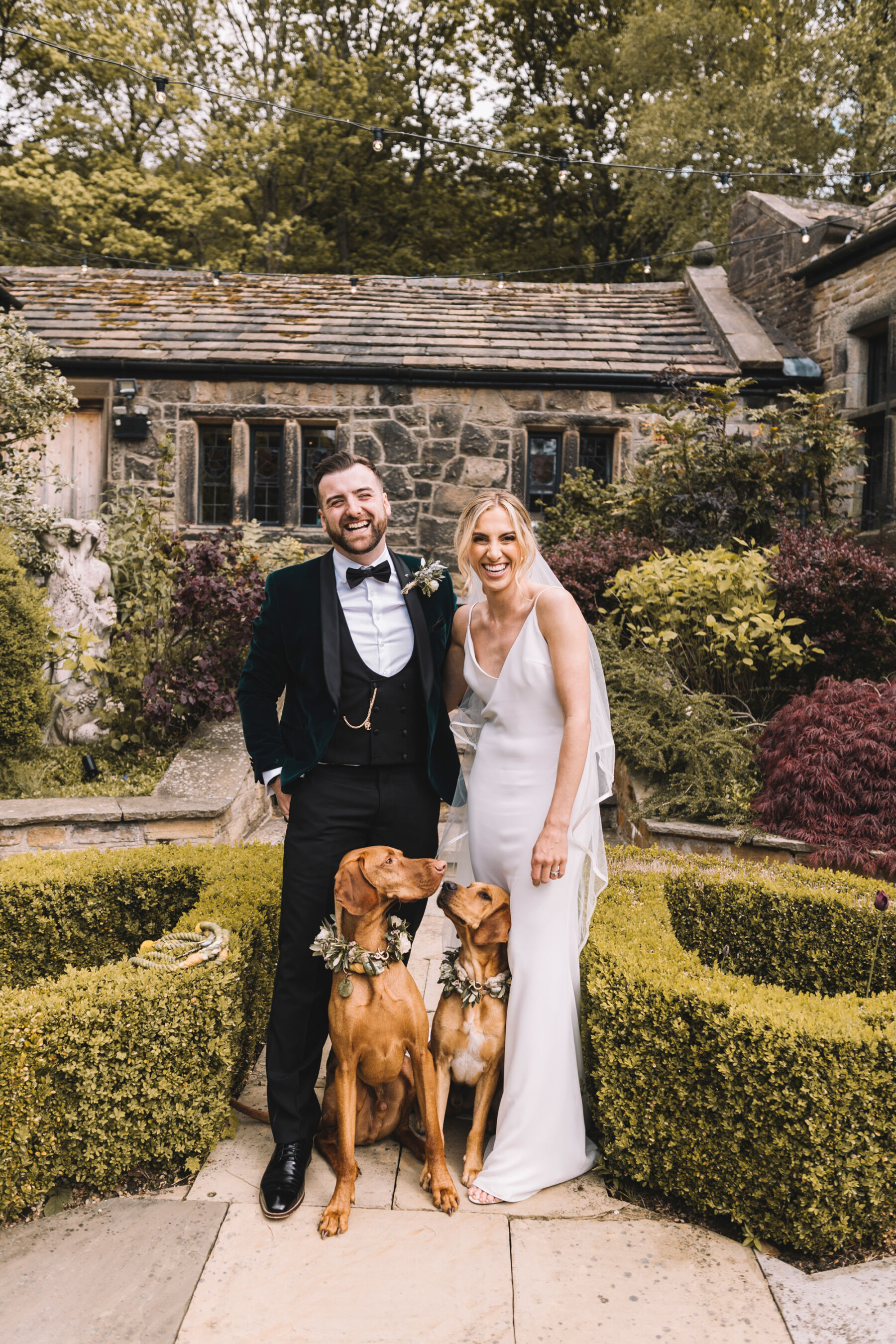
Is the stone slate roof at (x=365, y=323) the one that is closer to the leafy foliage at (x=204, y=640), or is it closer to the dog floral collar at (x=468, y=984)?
the leafy foliage at (x=204, y=640)

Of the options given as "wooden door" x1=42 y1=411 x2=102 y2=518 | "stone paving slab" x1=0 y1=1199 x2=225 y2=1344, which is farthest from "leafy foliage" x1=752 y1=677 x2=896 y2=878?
"wooden door" x1=42 y1=411 x2=102 y2=518

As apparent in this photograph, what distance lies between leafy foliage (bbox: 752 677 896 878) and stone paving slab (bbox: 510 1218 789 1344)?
2.60 meters

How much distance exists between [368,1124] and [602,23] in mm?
27282

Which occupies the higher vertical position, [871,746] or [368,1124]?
[871,746]

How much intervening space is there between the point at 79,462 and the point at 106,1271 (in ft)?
36.0

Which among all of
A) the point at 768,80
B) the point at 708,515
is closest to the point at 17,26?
the point at 768,80

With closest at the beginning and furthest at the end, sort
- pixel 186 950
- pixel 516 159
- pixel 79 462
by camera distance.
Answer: pixel 186 950 → pixel 79 462 → pixel 516 159

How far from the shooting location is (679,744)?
19.5 ft

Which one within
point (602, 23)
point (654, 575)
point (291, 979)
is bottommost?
point (291, 979)

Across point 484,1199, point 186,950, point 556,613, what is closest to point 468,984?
point 484,1199

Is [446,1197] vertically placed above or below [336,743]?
below

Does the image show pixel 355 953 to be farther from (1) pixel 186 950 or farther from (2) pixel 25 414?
(2) pixel 25 414

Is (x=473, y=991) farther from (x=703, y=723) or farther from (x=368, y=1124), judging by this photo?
(x=703, y=723)

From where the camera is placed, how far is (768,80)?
18672mm
